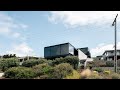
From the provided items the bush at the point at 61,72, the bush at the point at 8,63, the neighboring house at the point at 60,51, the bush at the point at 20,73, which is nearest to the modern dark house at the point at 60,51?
the neighboring house at the point at 60,51

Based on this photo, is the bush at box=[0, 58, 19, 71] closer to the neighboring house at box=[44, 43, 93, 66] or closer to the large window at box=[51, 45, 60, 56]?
the neighboring house at box=[44, 43, 93, 66]

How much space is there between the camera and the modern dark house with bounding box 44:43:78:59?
43.7 m

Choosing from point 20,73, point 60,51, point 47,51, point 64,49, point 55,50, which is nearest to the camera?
point 20,73

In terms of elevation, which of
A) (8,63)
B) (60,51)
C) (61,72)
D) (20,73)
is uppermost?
(60,51)

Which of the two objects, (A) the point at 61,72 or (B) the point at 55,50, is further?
(B) the point at 55,50

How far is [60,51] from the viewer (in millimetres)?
44406

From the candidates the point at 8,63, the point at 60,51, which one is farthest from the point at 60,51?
the point at 8,63

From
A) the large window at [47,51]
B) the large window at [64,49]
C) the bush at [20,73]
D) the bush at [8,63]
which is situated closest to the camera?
the bush at [20,73]

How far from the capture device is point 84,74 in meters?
23.0

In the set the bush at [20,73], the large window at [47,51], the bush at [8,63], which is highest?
the large window at [47,51]

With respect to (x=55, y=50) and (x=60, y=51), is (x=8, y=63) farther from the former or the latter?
(x=55, y=50)

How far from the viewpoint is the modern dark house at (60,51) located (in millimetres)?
43709

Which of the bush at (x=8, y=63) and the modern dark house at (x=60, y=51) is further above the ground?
the modern dark house at (x=60, y=51)

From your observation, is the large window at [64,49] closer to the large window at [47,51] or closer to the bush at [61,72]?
the large window at [47,51]
